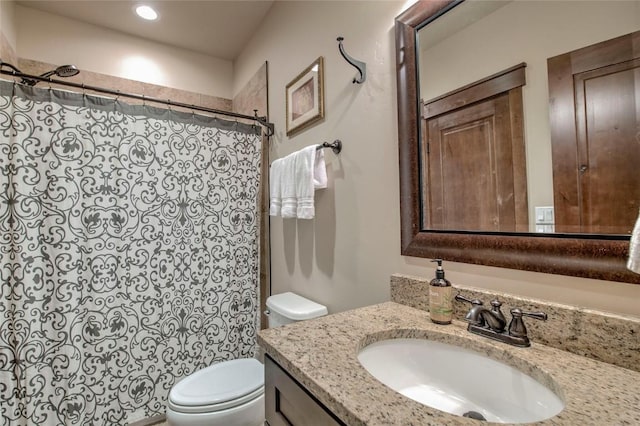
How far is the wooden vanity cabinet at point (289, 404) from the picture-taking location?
587mm

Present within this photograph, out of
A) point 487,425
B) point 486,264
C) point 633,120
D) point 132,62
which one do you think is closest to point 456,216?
point 486,264

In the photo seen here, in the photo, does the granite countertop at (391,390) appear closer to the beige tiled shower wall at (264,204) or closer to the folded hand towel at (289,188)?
the folded hand towel at (289,188)

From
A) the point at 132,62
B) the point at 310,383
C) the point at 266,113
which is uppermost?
the point at 132,62

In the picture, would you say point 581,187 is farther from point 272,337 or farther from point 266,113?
point 266,113

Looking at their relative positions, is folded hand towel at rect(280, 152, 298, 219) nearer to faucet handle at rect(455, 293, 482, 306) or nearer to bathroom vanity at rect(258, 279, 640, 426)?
bathroom vanity at rect(258, 279, 640, 426)

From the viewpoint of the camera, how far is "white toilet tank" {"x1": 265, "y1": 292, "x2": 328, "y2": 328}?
1394mm

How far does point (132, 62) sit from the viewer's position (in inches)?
96.3

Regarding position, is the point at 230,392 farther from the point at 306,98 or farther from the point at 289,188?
the point at 306,98

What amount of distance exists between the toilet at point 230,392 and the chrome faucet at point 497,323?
78 centimetres

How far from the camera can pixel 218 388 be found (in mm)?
1339

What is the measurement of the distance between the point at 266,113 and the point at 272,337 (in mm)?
1758

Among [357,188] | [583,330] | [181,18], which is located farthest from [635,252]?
[181,18]

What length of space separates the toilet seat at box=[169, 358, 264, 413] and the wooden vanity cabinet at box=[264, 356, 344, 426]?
579 millimetres

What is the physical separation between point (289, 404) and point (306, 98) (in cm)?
147
